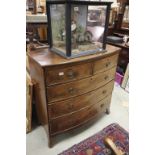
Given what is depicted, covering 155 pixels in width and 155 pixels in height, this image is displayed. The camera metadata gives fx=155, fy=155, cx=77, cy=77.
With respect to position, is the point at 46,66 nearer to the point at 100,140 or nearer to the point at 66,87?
the point at 66,87

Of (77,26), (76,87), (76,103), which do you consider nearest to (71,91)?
(76,87)

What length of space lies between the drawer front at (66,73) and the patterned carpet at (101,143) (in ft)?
2.57

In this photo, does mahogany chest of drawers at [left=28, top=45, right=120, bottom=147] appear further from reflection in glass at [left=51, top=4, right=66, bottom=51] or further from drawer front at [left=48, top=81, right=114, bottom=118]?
reflection in glass at [left=51, top=4, right=66, bottom=51]

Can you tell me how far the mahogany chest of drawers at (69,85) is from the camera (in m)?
1.32

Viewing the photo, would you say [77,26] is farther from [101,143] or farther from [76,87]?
[101,143]

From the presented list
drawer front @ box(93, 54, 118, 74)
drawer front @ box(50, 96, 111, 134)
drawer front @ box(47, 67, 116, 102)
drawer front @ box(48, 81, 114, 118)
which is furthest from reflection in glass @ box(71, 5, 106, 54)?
drawer front @ box(50, 96, 111, 134)

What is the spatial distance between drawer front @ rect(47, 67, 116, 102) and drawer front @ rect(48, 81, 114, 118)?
54mm

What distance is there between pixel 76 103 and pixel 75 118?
0.20 meters

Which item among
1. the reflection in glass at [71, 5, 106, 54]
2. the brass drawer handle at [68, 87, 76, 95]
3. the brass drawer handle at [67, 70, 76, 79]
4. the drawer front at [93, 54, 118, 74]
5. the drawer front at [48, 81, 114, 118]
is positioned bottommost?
the drawer front at [48, 81, 114, 118]

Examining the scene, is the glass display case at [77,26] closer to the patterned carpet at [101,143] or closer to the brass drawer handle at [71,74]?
the brass drawer handle at [71,74]

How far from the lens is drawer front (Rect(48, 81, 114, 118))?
57.4 inches

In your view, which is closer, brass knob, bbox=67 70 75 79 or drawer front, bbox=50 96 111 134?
brass knob, bbox=67 70 75 79
